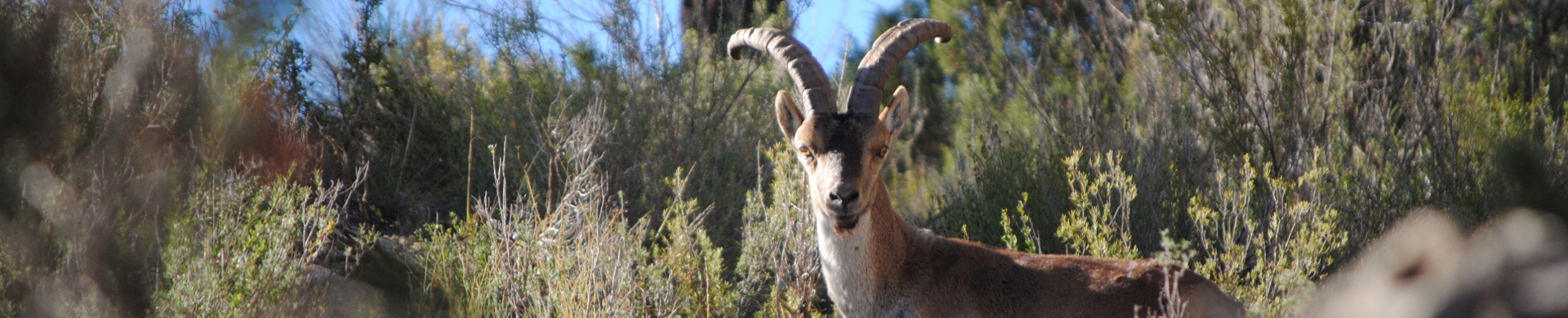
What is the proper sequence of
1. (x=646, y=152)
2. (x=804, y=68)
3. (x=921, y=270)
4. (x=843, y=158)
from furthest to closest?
(x=646, y=152) → (x=804, y=68) → (x=921, y=270) → (x=843, y=158)

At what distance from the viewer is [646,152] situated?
8.76m

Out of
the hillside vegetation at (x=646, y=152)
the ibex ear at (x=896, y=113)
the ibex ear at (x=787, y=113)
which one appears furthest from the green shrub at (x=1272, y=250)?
the ibex ear at (x=787, y=113)

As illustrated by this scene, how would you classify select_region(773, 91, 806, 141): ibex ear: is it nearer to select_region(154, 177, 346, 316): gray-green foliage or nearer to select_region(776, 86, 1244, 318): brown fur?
select_region(776, 86, 1244, 318): brown fur

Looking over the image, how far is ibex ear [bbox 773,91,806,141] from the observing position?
15.5 ft

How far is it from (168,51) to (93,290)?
A: 1.45m

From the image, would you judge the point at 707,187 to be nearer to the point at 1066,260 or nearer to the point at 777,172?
the point at 777,172

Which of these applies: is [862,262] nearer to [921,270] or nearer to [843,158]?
[921,270]

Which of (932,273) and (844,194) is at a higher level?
(844,194)

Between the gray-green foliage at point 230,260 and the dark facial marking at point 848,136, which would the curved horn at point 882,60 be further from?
the gray-green foliage at point 230,260

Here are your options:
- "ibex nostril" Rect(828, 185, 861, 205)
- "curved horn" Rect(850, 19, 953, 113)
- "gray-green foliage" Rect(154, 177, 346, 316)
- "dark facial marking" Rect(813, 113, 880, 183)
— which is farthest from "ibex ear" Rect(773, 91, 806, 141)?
"gray-green foliage" Rect(154, 177, 346, 316)

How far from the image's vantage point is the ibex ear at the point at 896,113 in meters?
4.75

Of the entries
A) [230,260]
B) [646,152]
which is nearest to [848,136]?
[230,260]

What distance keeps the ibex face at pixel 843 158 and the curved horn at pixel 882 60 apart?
10 centimetres

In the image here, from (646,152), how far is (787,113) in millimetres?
4150
